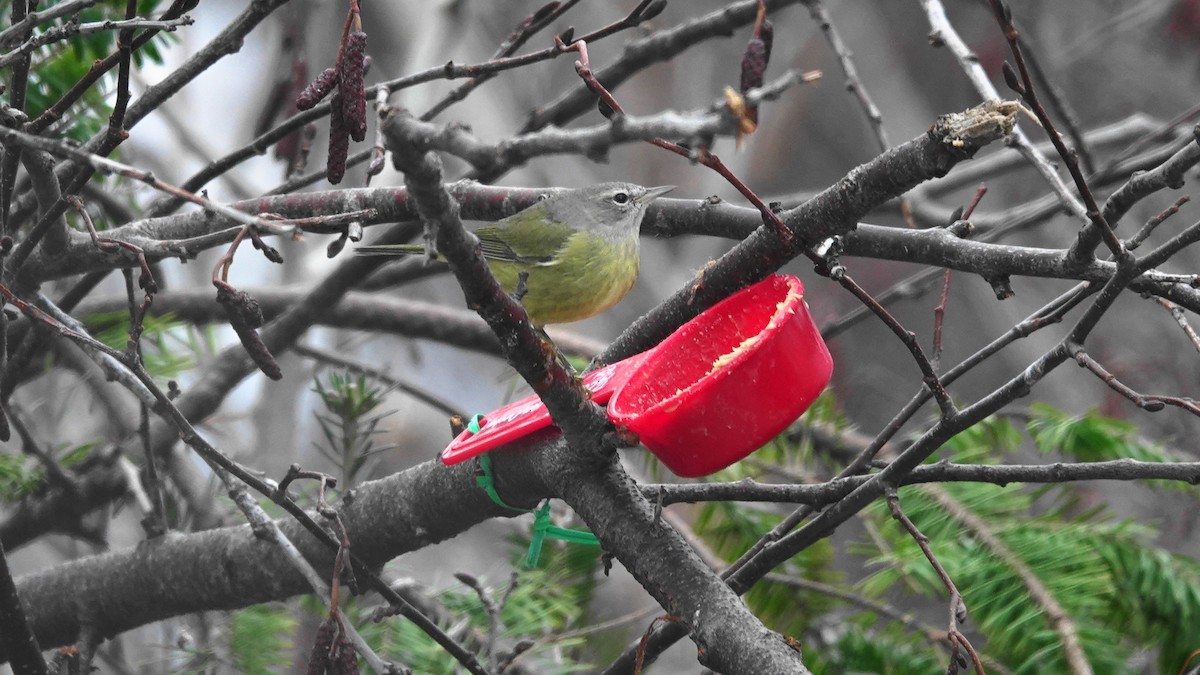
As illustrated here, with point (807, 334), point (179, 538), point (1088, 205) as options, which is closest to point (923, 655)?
point (807, 334)

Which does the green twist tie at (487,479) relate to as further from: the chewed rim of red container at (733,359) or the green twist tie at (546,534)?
the chewed rim of red container at (733,359)

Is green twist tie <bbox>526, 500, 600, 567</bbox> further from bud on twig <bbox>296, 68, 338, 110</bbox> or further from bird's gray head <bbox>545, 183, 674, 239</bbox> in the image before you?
bird's gray head <bbox>545, 183, 674, 239</bbox>

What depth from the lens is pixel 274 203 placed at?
2.65 m

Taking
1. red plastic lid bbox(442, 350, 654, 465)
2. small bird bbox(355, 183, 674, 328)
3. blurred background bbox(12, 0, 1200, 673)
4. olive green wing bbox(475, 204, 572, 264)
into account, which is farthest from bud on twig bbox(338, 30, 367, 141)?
blurred background bbox(12, 0, 1200, 673)

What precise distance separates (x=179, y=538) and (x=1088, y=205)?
91.9 inches

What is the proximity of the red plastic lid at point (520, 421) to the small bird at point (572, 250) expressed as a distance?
1.27m

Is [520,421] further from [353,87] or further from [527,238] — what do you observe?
[527,238]

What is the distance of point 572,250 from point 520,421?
6.24ft

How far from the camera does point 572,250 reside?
13.3ft

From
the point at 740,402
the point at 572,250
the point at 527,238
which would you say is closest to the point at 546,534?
the point at 740,402

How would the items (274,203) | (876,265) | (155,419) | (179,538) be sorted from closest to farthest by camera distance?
(274,203), (179,538), (155,419), (876,265)

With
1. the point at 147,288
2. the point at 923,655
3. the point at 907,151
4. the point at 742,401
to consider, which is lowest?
the point at 923,655

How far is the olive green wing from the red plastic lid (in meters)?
1.74

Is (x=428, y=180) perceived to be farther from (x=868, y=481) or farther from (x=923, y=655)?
(x=923, y=655)
